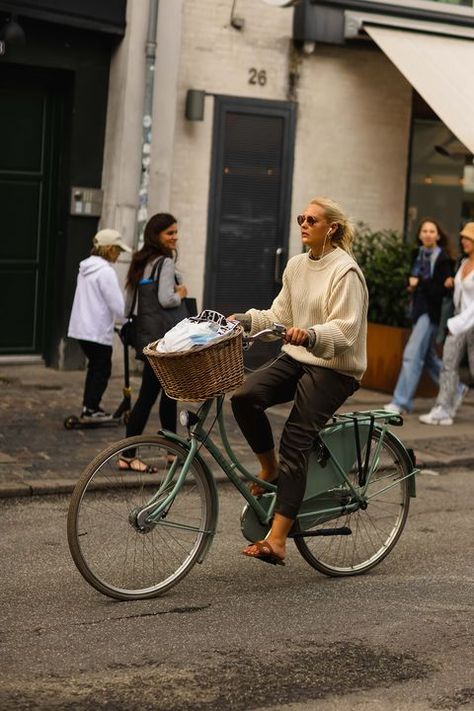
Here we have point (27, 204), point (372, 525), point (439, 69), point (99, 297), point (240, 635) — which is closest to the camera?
point (240, 635)

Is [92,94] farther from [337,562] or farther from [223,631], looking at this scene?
[223,631]

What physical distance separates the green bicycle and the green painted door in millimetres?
7079

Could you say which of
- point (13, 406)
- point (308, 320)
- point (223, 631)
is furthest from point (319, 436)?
point (13, 406)

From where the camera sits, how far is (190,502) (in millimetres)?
6449

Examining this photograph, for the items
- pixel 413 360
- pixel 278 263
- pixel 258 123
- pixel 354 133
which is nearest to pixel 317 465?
pixel 413 360

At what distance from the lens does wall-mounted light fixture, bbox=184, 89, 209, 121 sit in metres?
14.0

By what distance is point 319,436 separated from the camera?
6.84m

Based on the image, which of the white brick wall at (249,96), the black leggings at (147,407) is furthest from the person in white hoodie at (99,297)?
the white brick wall at (249,96)

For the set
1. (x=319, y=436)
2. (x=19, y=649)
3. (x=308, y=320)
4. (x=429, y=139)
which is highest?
(x=429, y=139)

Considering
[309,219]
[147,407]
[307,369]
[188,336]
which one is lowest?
[147,407]

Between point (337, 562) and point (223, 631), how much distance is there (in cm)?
127

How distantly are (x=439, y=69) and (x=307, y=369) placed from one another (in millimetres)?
8560

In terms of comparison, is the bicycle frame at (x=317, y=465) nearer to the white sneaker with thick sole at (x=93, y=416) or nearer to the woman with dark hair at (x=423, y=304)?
the white sneaker with thick sole at (x=93, y=416)

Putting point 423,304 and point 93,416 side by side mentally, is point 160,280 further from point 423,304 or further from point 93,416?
point 423,304
